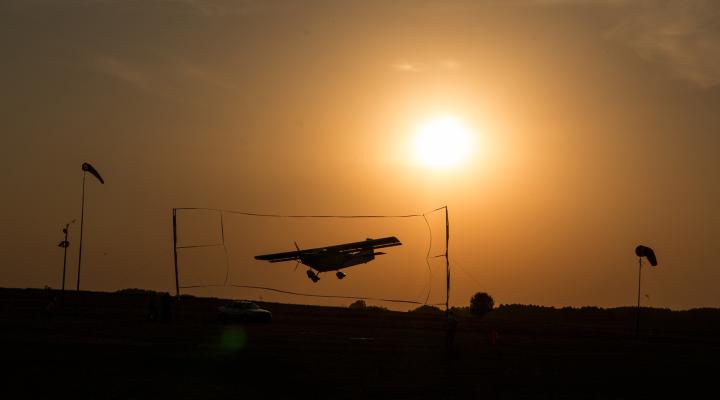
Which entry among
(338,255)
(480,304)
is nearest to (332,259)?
(338,255)

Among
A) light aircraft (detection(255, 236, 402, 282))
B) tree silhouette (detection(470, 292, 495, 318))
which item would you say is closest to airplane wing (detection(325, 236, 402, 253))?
light aircraft (detection(255, 236, 402, 282))

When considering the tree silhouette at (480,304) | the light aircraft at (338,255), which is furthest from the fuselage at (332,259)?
the tree silhouette at (480,304)

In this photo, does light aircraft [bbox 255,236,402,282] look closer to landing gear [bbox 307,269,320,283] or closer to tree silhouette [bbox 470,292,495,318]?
landing gear [bbox 307,269,320,283]

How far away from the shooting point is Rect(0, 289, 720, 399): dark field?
24562mm

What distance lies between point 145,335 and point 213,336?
3380 millimetres

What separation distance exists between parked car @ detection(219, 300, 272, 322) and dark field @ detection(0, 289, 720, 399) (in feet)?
18.5

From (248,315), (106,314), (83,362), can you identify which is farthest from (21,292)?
(83,362)

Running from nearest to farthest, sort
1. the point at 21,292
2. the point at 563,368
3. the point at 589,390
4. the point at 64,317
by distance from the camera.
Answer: the point at 589,390 → the point at 563,368 → the point at 64,317 → the point at 21,292

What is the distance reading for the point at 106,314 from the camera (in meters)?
62.3

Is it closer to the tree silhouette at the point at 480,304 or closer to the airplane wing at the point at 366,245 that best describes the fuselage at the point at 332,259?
the airplane wing at the point at 366,245

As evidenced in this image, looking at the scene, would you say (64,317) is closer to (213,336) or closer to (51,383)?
(213,336)

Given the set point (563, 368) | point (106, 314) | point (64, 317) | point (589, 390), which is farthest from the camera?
point (106, 314)

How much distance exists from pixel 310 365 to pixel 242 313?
27976mm

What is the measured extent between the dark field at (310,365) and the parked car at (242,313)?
5.65 meters
